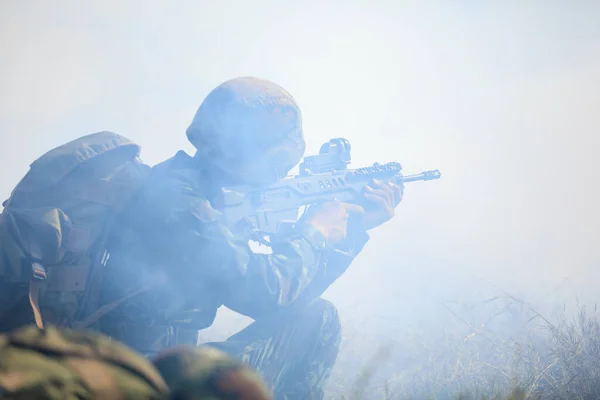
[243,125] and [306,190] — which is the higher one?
[243,125]

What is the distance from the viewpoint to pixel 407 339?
680 cm

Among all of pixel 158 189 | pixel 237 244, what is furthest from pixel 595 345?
pixel 158 189

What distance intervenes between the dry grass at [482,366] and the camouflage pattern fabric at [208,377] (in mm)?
1772

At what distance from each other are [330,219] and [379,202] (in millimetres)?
740

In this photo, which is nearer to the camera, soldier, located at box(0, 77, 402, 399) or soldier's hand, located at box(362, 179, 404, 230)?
soldier, located at box(0, 77, 402, 399)

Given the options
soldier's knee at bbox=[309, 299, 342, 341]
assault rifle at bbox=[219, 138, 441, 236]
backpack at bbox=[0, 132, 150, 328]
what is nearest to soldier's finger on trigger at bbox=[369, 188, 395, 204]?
assault rifle at bbox=[219, 138, 441, 236]

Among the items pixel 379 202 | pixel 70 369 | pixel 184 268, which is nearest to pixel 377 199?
pixel 379 202

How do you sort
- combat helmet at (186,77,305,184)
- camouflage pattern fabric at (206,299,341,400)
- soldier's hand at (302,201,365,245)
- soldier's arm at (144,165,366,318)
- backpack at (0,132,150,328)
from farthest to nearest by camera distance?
1. soldier's hand at (302,201,365,245)
2. combat helmet at (186,77,305,184)
3. camouflage pattern fabric at (206,299,341,400)
4. soldier's arm at (144,165,366,318)
5. backpack at (0,132,150,328)

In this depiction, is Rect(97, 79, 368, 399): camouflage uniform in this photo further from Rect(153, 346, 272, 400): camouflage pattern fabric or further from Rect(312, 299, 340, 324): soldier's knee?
Rect(153, 346, 272, 400): camouflage pattern fabric

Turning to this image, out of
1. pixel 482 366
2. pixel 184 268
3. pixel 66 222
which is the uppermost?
pixel 66 222

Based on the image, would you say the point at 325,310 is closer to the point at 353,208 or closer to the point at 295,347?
the point at 295,347

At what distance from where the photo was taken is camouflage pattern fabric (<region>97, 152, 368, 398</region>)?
3.45 metres

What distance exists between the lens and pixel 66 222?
3.22 m

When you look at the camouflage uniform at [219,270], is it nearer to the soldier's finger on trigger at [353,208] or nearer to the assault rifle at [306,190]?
the assault rifle at [306,190]
